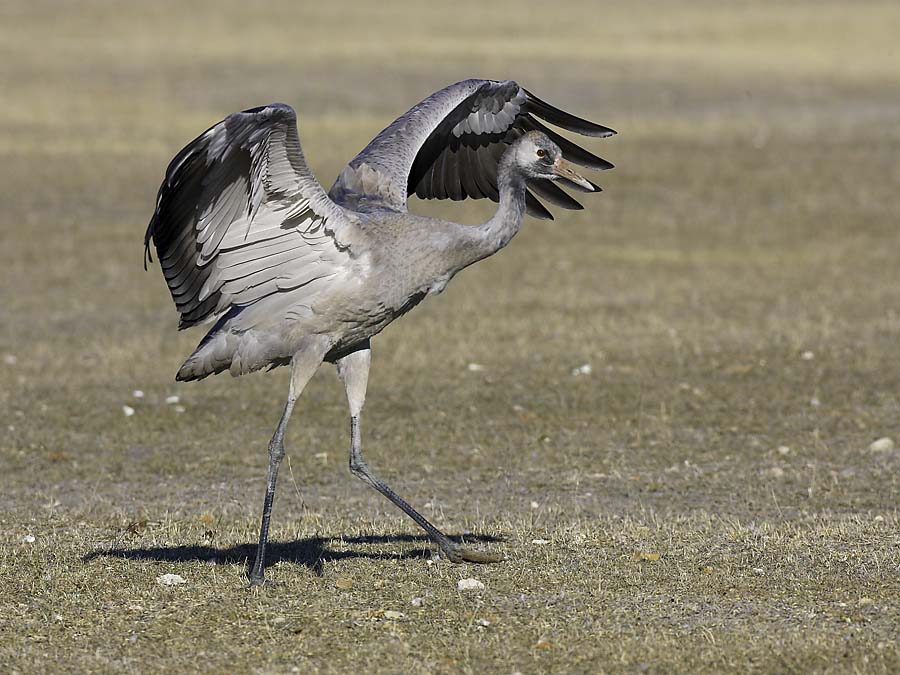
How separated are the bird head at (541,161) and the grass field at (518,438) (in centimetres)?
177

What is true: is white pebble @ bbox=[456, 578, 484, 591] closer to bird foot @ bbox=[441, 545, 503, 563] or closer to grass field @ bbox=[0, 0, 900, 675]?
grass field @ bbox=[0, 0, 900, 675]

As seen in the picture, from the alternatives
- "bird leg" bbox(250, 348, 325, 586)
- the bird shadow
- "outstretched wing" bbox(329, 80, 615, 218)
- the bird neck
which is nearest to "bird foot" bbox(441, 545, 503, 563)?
the bird shadow

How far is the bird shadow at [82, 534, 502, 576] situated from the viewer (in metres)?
7.10

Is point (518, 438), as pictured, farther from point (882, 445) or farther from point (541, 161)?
point (541, 161)

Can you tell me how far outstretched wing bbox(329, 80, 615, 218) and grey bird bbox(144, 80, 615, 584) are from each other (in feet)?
1.00

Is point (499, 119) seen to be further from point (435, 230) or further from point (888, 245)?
point (888, 245)

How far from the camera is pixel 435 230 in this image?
6.84m

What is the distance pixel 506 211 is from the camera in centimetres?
686

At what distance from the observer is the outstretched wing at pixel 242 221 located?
6492 mm

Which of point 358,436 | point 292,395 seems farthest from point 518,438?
point 292,395

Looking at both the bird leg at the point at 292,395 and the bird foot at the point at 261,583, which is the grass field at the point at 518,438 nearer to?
the bird foot at the point at 261,583

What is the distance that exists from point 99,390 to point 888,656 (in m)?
7.31

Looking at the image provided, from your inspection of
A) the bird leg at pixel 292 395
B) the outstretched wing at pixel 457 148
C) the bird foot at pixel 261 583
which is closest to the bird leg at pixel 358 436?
the bird leg at pixel 292 395

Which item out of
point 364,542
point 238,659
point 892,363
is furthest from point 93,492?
point 892,363
